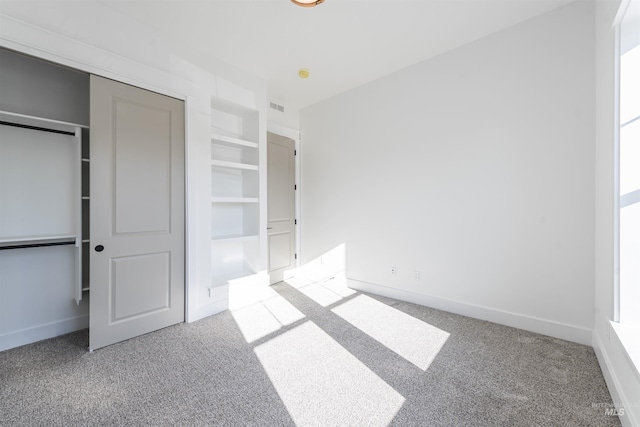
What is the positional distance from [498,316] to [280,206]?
10.8 ft

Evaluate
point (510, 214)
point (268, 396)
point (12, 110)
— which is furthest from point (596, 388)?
point (12, 110)

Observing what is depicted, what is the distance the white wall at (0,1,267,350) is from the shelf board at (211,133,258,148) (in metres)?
0.17

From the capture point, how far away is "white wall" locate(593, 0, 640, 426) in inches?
64.9

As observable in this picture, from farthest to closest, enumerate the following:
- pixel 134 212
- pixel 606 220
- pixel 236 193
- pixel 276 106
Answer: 1. pixel 276 106
2. pixel 236 193
3. pixel 134 212
4. pixel 606 220

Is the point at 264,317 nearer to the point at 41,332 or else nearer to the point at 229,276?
the point at 229,276

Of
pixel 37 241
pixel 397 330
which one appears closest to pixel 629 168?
pixel 397 330

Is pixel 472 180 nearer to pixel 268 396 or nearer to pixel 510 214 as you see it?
pixel 510 214

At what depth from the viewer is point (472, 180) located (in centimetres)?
301

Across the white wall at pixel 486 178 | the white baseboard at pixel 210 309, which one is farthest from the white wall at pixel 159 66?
the white wall at pixel 486 178

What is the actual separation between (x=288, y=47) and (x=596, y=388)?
160 inches

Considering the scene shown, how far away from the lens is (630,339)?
5.23ft

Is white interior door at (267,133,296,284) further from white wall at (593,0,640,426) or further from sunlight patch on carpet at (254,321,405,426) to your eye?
white wall at (593,0,640,426)

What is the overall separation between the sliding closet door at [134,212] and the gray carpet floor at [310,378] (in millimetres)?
268

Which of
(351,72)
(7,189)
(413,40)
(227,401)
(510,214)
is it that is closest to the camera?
(227,401)
